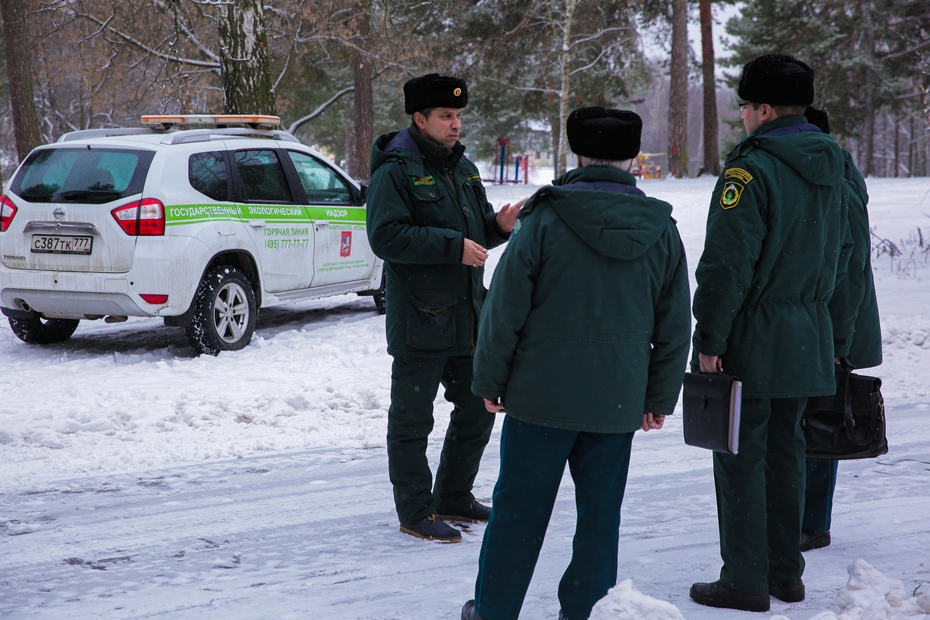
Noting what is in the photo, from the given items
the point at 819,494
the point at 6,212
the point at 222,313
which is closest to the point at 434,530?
the point at 819,494

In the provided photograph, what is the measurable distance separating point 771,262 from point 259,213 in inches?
227

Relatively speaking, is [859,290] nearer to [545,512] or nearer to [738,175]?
[738,175]

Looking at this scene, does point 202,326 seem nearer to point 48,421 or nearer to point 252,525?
point 48,421

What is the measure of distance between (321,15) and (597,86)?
41.4ft

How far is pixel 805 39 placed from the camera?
98.3 feet

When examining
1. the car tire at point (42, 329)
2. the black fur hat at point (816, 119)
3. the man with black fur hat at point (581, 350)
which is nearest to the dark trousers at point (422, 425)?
the man with black fur hat at point (581, 350)

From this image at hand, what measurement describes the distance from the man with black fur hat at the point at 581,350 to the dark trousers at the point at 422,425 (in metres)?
1.02

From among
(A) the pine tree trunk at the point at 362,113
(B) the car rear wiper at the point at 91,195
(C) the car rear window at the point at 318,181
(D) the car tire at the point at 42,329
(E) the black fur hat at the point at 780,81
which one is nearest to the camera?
(E) the black fur hat at the point at 780,81

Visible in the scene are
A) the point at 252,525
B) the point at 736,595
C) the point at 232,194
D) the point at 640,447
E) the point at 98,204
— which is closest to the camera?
the point at 736,595

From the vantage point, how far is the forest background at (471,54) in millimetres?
17594

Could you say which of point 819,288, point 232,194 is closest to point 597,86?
point 232,194

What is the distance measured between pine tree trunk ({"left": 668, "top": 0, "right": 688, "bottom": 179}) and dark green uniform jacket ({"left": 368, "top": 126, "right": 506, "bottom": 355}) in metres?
22.8

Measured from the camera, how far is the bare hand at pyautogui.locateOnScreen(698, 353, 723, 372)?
3186 millimetres

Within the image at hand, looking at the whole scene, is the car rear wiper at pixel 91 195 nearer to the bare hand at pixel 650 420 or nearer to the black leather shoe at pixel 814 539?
the bare hand at pixel 650 420
